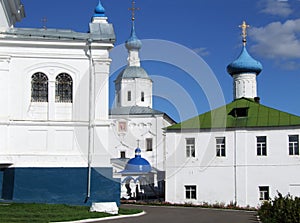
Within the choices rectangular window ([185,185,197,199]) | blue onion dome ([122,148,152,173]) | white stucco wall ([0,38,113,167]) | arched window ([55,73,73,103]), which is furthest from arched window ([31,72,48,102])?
blue onion dome ([122,148,152,173])

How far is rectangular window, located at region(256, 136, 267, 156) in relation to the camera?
25.8 meters

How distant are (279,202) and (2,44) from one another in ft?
33.6

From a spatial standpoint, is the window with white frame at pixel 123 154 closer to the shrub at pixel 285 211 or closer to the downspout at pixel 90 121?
the downspout at pixel 90 121

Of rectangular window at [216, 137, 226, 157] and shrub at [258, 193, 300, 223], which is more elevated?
rectangular window at [216, 137, 226, 157]

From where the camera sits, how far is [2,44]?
16.9 meters

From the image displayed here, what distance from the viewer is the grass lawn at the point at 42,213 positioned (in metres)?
13.2

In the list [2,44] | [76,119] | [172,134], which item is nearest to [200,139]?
[172,134]

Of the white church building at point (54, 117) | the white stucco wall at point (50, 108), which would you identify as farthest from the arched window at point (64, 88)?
the white stucco wall at point (50, 108)

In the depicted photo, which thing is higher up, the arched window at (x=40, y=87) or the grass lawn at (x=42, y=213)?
the arched window at (x=40, y=87)

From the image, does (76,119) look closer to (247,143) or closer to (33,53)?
(33,53)

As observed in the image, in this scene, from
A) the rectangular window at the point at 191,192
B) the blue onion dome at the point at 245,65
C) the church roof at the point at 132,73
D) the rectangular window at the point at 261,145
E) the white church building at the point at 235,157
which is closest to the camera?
the white church building at the point at 235,157

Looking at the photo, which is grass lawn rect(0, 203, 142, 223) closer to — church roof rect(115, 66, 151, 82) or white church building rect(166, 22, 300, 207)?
white church building rect(166, 22, 300, 207)

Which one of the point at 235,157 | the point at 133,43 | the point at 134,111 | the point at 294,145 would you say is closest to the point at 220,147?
the point at 235,157

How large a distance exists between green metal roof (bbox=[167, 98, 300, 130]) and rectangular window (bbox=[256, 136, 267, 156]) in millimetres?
654
